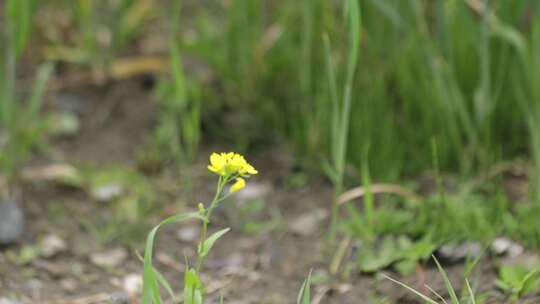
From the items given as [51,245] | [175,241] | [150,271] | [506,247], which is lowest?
[506,247]

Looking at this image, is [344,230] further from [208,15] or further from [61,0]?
[61,0]

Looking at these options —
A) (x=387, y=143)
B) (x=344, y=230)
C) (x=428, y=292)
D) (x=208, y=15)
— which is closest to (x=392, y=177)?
(x=387, y=143)

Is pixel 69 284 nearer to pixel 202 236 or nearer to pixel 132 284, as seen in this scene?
pixel 132 284

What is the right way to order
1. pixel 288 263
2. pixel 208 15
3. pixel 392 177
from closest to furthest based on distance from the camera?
pixel 288 263
pixel 392 177
pixel 208 15

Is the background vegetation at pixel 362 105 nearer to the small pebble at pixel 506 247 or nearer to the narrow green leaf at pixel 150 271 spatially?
the small pebble at pixel 506 247

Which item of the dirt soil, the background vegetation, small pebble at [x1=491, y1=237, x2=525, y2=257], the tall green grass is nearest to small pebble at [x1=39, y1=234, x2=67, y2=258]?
the dirt soil

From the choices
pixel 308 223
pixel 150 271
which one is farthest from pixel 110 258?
pixel 150 271

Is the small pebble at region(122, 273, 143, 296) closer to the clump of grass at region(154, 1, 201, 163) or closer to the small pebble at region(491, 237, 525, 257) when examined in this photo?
the clump of grass at region(154, 1, 201, 163)

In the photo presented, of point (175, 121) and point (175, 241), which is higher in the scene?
point (175, 121)

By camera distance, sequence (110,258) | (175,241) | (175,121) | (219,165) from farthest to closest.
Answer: (175,121), (175,241), (110,258), (219,165)
